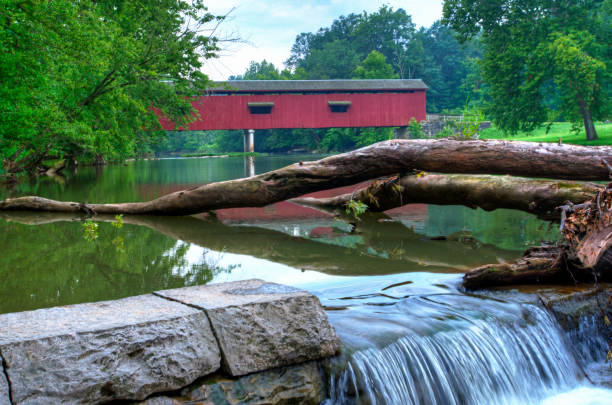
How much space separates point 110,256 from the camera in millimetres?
5246

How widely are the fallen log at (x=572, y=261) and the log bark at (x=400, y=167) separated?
2.25 meters

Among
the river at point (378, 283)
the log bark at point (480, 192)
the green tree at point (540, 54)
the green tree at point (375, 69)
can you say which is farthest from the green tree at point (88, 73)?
the green tree at point (375, 69)

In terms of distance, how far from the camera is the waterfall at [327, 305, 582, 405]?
269cm

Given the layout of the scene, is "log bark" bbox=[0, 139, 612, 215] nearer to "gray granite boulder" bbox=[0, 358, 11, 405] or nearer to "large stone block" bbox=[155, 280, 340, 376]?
"large stone block" bbox=[155, 280, 340, 376]

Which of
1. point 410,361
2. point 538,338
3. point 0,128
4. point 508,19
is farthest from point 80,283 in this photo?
point 508,19

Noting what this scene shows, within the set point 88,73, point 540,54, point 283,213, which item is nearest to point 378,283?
point 283,213

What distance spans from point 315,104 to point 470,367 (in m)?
36.5

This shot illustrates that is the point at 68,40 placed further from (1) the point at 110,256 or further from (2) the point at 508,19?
(2) the point at 508,19

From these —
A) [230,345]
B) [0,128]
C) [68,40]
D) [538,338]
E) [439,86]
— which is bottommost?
[538,338]

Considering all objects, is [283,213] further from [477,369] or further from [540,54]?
[540,54]

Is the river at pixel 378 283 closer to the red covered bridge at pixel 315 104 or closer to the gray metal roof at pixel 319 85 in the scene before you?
the red covered bridge at pixel 315 104

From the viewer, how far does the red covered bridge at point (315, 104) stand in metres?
37.2

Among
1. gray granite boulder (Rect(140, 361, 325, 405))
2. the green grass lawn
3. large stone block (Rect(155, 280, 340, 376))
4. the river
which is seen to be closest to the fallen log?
the river

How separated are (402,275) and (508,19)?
29322 mm
